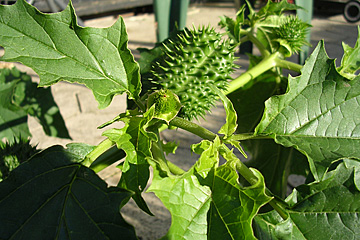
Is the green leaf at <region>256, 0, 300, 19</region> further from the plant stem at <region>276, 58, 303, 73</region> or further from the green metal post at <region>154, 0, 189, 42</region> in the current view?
the green metal post at <region>154, 0, 189, 42</region>

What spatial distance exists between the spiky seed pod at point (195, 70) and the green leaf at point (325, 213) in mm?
248

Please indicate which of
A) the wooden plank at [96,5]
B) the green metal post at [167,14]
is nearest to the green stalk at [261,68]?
the green metal post at [167,14]

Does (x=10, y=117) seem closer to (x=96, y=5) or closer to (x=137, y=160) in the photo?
(x=137, y=160)

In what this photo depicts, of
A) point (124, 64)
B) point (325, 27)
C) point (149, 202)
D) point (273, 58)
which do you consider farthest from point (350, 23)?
point (124, 64)

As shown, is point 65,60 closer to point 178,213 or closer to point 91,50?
point 91,50

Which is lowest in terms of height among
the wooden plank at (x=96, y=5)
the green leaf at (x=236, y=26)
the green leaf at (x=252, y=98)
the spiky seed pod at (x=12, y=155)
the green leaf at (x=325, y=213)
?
the wooden plank at (x=96, y=5)

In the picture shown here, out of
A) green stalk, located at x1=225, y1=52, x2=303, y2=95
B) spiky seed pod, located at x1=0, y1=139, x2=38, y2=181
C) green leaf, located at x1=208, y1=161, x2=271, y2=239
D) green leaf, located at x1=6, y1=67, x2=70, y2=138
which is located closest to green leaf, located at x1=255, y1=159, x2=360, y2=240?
green leaf, located at x1=208, y1=161, x2=271, y2=239

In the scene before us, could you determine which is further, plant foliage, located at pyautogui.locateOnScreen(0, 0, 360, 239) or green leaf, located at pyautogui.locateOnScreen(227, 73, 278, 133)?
green leaf, located at pyautogui.locateOnScreen(227, 73, 278, 133)

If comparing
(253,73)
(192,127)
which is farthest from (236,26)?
(192,127)

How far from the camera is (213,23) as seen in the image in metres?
5.23

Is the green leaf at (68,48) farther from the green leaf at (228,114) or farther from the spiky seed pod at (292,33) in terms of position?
the spiky seed pod at (292,33)

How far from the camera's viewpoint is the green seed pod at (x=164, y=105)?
2.08 ft

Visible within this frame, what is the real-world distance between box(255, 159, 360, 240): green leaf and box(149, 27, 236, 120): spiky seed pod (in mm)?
248

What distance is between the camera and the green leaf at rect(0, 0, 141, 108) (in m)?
0.65
